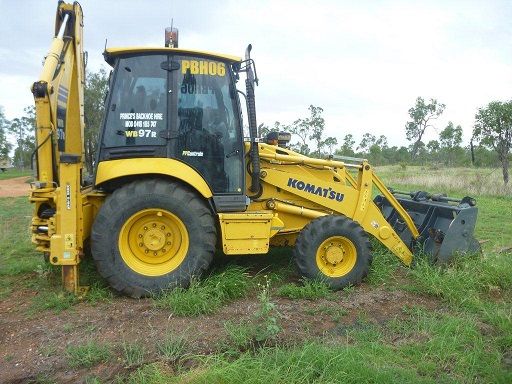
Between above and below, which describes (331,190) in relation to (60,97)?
below

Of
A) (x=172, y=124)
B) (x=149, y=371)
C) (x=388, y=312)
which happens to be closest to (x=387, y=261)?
(x=388, y=312)

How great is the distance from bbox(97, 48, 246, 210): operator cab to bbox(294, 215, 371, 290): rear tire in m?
1.39

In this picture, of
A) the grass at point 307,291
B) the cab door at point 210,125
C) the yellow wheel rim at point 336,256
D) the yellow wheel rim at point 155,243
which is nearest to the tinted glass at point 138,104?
the cab door at point 210,125

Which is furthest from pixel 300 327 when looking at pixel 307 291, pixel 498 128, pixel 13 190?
pixel 13 190

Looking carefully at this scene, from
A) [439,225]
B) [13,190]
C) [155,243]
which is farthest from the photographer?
[13,190]

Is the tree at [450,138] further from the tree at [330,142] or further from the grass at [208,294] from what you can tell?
the grass at [208,294]

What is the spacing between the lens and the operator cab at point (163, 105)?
4.91m

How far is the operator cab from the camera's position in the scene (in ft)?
16.1

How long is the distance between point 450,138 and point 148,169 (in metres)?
43.1

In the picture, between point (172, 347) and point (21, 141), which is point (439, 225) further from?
point (21, 141)

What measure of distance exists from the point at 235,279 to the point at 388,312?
1.57 m

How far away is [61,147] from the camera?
5254mm

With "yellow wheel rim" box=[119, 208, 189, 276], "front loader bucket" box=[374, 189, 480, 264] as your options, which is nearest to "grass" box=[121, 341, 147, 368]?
"yellow wheel rim" box=[119, 208, 189, 276]

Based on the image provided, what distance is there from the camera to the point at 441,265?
5.62 meters
